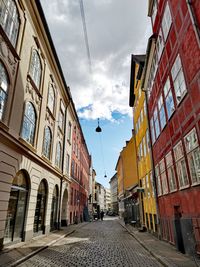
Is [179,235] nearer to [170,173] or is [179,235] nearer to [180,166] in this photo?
[180,166]

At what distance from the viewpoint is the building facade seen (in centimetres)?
1000

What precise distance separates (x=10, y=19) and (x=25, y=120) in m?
5.43

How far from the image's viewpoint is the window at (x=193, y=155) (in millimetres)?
8453

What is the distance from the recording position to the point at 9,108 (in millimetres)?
10359

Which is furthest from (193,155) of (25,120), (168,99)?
(25,120)

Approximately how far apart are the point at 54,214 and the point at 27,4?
1682 cm

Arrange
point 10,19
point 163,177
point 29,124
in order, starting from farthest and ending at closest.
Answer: point 163,177
point 29,124
point 10,19

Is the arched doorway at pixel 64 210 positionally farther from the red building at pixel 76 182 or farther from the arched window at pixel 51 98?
the arched window at pixel 51 98

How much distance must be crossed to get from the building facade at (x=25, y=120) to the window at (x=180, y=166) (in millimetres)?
8165

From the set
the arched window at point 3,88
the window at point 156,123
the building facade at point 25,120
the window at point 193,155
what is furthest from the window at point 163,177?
the arched window at point 3,88

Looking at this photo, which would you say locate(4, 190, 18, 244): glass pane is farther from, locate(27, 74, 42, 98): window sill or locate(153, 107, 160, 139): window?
locate(153, 107, 160, 139): window

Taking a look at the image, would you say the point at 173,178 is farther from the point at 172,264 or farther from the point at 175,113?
the point at 172,264

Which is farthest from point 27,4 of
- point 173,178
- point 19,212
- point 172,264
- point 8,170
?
point 172,264

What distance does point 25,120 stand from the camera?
41.3ft
